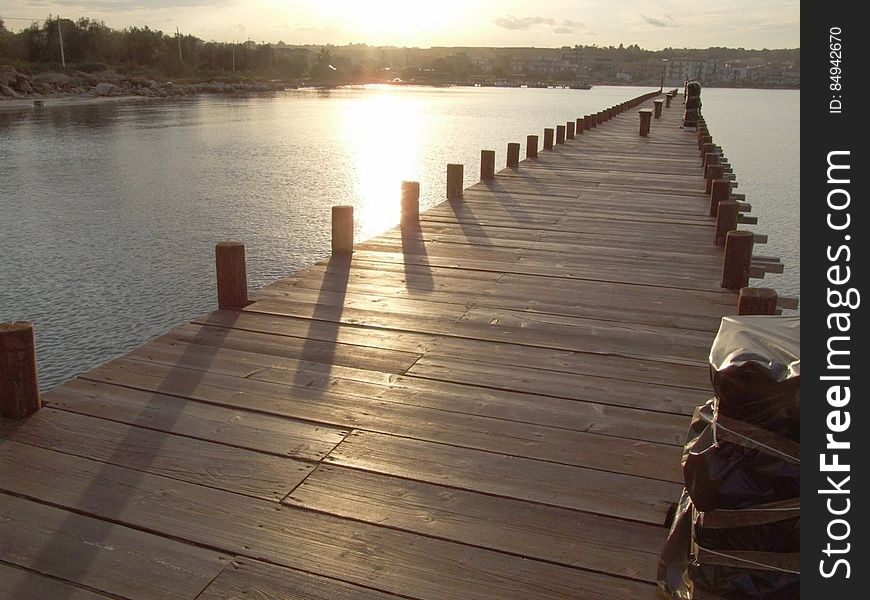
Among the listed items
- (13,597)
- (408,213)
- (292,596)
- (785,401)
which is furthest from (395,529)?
(408,213)

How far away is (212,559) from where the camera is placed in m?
2.78

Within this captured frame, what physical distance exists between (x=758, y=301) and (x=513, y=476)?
2.23m

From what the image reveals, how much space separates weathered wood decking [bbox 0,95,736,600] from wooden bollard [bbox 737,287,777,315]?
16.3 inches

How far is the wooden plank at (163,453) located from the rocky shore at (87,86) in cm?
7221

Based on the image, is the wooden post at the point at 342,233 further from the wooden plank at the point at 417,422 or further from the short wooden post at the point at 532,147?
the short wooden post at the point at 532,147

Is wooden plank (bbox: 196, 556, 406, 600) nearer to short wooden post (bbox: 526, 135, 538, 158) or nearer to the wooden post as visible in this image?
the wooden post

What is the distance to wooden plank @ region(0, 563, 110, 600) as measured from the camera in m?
2.58

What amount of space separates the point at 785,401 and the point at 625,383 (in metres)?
2.22

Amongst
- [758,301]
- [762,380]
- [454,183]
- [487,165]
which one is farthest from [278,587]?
[487,165]

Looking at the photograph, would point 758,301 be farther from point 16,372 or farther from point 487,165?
point 487,165

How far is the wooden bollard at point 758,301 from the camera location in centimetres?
469

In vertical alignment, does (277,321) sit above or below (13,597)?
above

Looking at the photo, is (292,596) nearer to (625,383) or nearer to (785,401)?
(785,401)

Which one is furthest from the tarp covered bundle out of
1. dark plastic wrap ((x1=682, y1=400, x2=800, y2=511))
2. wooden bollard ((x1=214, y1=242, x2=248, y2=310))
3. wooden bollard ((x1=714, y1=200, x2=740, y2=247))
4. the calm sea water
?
the calm sea water
